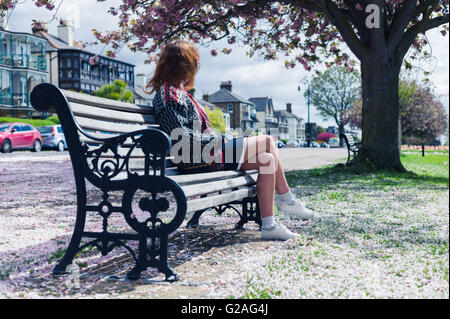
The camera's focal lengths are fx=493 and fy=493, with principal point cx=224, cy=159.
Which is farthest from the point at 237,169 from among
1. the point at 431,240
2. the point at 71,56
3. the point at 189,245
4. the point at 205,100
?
the point at 205,100

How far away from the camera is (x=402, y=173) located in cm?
1136

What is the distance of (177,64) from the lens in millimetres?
3924

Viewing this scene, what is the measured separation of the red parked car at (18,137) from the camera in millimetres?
24142

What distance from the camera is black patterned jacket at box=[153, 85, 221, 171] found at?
383 centimetres

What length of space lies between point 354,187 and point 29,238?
5.94 metres

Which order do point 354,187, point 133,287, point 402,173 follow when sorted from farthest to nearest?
point 402,173 < point 354,187 < point 133,287

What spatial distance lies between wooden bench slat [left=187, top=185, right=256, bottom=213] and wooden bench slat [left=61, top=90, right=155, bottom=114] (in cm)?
101

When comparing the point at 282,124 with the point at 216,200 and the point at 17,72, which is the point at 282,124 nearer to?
the point at 17,72

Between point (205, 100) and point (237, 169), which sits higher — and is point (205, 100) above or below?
above

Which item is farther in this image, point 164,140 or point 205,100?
point 205,100

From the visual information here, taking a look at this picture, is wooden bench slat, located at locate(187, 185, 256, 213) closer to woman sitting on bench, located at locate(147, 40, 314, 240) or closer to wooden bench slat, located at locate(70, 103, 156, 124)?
woman sitting on bench, located at locate(147, 40, 314, 240)

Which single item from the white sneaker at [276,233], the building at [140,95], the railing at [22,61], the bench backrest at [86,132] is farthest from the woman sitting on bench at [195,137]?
the building at [140,95]
